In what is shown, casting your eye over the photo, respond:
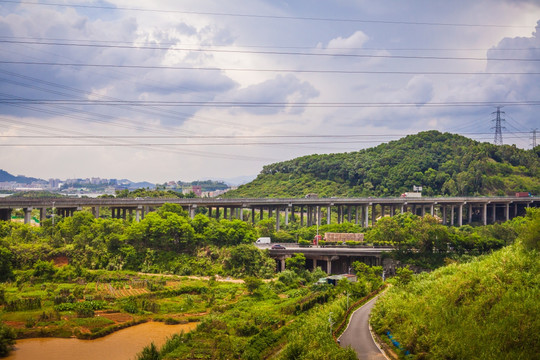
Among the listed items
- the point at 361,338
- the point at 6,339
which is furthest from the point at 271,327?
the point at 6,339

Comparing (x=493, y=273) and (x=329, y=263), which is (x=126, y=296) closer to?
(x=329, y=263)

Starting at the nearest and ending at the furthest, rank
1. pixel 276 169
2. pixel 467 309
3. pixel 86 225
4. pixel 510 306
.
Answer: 1. pixel 510 306
2. pixel 467 309
3. pixel 86 225
4. pixel 276 169

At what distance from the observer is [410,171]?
134m

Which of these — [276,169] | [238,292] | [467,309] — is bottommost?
[238,292]

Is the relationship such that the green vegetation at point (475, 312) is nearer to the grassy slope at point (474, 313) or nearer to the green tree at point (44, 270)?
the grassy slope at point (474, 313)

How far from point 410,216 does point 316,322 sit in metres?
59.7

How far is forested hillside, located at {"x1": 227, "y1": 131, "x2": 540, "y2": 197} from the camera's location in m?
131

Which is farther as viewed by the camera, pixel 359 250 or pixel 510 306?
pixel 359 250

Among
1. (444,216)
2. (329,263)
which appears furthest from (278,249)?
(444,216)

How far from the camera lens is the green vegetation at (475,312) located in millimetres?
26250

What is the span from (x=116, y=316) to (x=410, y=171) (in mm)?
104321

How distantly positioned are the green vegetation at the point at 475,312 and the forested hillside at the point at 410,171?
88985 mm

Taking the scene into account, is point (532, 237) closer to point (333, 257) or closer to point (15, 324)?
point (333, 257)

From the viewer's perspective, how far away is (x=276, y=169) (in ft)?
498
